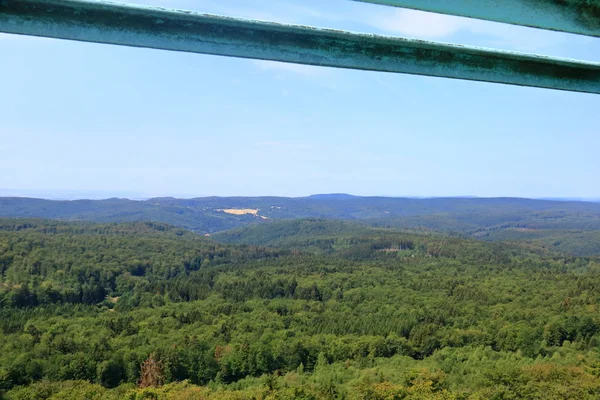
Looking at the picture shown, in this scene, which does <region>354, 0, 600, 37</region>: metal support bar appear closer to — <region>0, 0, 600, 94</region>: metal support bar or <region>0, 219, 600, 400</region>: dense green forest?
<region>0, 0, 600, 94</region>: metal support bar

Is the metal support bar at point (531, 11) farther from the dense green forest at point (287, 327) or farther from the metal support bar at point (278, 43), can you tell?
the dense green forest at point (287, 327)

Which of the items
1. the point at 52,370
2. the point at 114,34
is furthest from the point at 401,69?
the point at 52,370

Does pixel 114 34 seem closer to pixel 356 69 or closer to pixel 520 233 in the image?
pixel 356 69

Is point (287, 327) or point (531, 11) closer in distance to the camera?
point (531, 11)

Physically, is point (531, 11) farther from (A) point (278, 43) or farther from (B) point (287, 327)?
(B) point (287, 327)

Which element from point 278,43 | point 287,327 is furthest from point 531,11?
point 287,327

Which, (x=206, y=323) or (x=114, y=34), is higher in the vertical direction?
(x=114, y=34)
